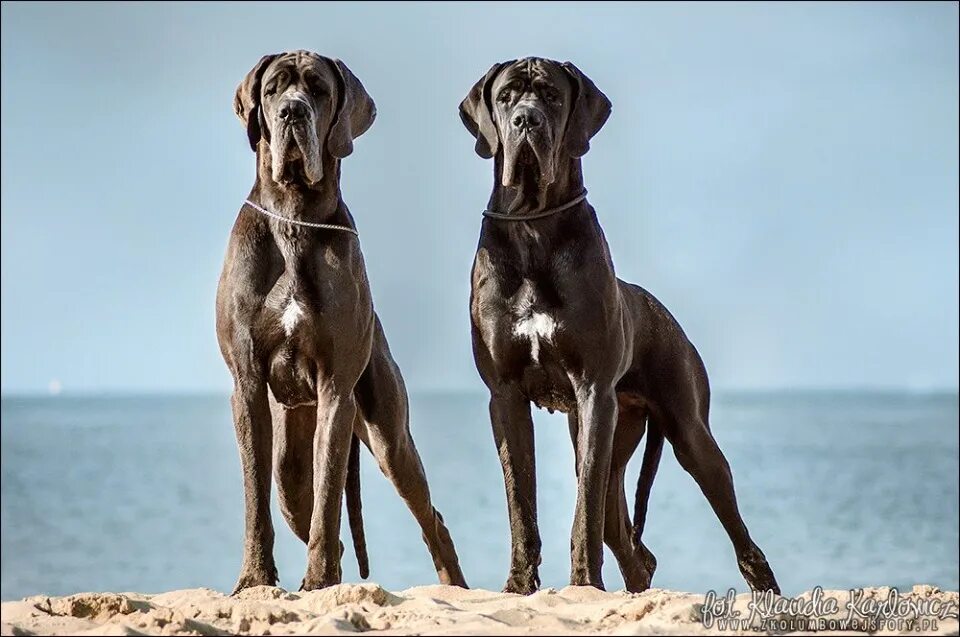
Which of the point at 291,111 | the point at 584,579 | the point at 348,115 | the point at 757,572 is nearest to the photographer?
the point at 291,111

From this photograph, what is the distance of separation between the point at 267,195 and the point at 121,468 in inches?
1482

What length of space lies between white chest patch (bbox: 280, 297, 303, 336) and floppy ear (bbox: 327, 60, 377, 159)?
68 centimetres

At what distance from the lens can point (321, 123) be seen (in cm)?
721

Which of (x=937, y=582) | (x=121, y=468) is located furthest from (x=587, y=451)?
(x=121, y=468)

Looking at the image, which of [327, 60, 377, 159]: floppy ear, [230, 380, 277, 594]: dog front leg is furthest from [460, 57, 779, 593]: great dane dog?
[230, 380, 277, 594]: dog front leg

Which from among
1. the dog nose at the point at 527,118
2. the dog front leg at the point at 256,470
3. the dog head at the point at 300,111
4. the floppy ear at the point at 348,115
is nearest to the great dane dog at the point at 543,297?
the dog nose at the point at 527,118

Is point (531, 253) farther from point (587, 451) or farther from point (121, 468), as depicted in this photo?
point (121, 468)

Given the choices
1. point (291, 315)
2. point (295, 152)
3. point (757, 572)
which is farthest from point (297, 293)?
point (757, 572)

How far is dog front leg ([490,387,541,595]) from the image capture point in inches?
291

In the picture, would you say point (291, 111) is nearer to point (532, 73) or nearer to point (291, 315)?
point (291, 315)

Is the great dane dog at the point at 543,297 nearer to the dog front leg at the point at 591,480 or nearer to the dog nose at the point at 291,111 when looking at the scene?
the dog front leg at the point at 591,480

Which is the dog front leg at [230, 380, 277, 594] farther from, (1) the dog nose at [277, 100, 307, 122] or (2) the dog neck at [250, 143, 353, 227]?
(1) the dog nose at [277, 100, 307, 122]

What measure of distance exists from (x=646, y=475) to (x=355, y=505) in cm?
142

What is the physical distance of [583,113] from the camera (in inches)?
294
